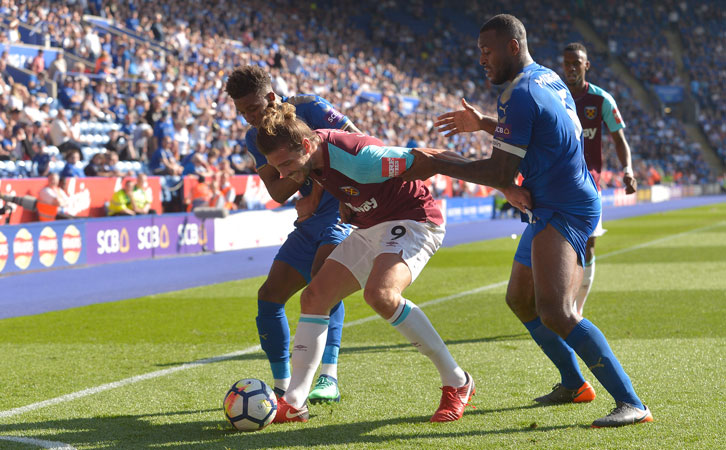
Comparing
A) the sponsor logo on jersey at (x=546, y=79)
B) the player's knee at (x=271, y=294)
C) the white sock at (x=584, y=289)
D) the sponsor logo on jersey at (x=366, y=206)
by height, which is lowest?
the white sock at (x=584, y=289)

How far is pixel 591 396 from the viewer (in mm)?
5434

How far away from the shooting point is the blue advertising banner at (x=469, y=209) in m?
27.9

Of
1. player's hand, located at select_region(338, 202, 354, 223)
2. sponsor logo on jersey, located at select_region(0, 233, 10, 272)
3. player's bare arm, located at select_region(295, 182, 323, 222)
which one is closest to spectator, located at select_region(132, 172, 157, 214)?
sponsor logo on jersey, located at select_region(0, 233, 10, 272)

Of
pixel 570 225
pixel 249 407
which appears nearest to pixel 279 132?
pixel 249 407

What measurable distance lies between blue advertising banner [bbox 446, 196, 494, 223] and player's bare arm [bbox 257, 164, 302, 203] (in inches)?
864

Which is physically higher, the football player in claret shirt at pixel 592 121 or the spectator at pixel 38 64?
the spectator at pixel 38 64

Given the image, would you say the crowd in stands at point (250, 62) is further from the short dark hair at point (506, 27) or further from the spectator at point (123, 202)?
the short dark hair at point (506, 27)

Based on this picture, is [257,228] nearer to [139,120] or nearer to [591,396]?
[139,120]

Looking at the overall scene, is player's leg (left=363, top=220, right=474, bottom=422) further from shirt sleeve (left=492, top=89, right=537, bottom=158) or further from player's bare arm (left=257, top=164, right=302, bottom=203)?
shirt sleeve (left=492, top=89, right=537, bottom=158)

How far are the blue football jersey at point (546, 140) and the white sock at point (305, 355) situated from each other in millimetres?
1412

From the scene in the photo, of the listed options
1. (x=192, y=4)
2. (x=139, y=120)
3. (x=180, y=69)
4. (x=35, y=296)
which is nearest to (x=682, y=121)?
(x=192, y=4)

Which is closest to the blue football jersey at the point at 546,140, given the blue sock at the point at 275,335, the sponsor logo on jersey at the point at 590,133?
the blue sock at the point at 275,335

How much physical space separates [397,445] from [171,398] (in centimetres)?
194

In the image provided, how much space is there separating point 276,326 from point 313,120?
4.34 ft
